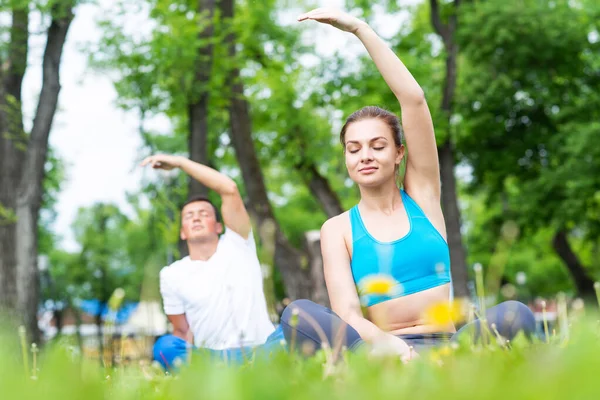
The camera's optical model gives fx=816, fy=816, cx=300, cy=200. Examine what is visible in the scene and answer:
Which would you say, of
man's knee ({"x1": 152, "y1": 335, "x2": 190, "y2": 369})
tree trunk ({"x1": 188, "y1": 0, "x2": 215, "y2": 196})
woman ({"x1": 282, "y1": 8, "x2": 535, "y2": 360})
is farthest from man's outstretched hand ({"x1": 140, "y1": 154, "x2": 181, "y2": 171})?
tree trunk ({"x1": 188, "y1": 0, "x2": 215, "y2": 196})

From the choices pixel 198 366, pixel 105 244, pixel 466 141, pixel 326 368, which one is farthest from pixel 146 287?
pixel 105 244

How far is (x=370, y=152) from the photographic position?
148 inches

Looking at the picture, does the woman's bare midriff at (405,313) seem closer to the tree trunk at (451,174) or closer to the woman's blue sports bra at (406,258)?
the woman's blue sports bra at (406,258)

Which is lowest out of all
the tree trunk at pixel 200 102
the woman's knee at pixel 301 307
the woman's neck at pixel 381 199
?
the woman's knee at pixel 301 307

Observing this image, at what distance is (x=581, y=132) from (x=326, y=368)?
17.0 meters

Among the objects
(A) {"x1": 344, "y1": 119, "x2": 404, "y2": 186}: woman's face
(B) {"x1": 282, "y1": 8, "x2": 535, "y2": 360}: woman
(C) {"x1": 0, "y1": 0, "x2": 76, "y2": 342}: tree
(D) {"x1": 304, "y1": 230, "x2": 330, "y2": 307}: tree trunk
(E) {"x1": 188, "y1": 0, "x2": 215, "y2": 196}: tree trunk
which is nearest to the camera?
(B) {"x1": 282, "y1": 8, "x2": 535, "y2": 360}: woman

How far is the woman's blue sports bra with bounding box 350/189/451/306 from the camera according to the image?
11.7 ft

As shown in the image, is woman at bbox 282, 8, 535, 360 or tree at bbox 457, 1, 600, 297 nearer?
woman at bbox 282, 8, 535, 360

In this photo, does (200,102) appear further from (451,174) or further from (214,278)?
(214,278)

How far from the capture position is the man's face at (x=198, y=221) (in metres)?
5.92

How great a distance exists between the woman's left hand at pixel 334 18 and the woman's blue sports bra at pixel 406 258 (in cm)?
91

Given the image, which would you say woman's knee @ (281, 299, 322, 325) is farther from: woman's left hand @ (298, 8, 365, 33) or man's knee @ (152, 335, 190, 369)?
man's knee @ (152, 335, 190, 369)

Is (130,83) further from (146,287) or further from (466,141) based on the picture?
(146,287)

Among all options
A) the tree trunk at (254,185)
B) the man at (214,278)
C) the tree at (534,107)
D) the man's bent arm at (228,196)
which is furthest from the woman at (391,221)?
the tree at (534,107)
